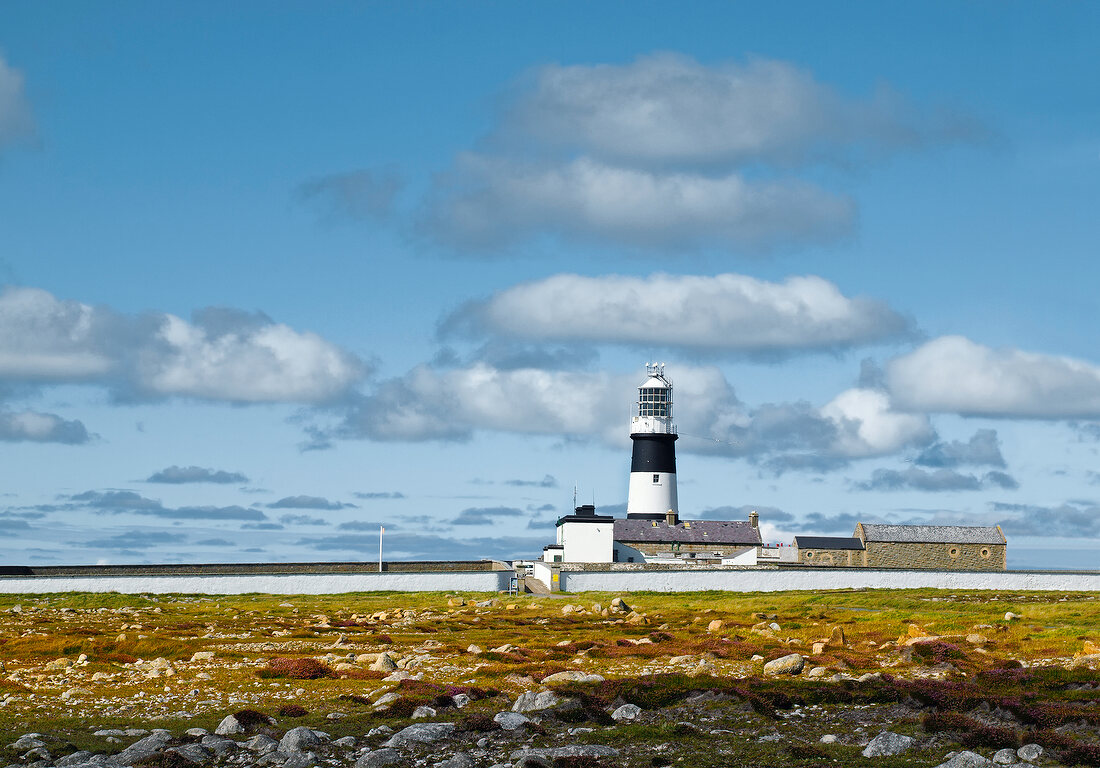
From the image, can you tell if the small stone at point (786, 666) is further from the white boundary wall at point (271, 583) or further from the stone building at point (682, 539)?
the stone building at point (682, 539)

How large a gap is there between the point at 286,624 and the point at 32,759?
97.1 feet

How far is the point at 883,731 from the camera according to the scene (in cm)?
2216

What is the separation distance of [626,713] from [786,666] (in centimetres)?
755

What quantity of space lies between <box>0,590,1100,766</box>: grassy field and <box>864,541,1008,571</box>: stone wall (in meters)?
31.1

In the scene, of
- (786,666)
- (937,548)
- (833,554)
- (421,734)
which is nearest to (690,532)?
(833,554)

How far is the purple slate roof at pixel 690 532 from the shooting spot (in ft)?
305

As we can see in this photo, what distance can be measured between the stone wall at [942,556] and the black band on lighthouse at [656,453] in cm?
1795

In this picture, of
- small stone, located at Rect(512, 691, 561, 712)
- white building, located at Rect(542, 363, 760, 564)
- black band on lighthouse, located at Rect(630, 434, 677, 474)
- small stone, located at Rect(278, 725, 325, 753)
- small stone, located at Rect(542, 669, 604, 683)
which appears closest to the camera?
small stone, located at Rect(278, 725, 325, 753)

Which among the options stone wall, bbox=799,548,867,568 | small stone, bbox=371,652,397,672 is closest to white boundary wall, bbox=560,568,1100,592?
stone wall, bbox=799,548,867,568

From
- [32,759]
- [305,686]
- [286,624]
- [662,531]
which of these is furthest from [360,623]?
[662,531]

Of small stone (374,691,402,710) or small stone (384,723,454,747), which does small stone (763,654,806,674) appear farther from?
small stone (384,723,454,747)

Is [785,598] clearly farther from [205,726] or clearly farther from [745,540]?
[205,726]

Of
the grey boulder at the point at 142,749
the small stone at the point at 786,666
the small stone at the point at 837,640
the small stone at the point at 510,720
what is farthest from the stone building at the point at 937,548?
the grey boulder at the point at 142,749

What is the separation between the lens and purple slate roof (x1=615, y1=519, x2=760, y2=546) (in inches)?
3661
